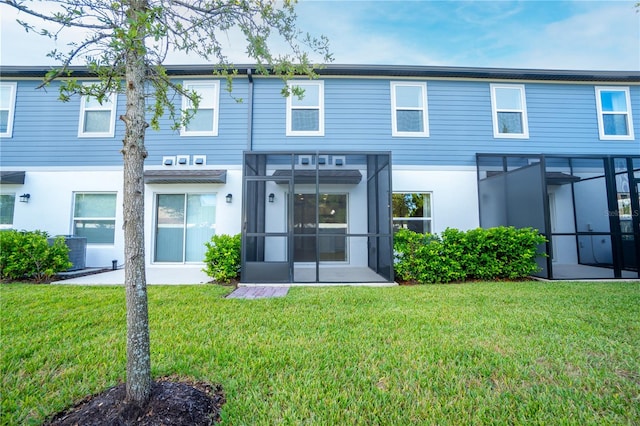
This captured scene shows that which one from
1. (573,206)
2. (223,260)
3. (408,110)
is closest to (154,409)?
(223,260)

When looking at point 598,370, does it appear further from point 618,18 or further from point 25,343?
point 618,18

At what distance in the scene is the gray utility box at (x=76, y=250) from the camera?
7113 millimetres

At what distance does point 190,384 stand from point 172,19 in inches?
120

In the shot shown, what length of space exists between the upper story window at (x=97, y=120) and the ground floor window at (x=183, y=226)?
8.89 feet

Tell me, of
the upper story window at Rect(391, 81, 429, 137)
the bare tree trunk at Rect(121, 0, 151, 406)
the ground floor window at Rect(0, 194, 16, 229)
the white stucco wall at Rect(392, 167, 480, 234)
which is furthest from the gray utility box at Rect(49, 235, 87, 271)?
the upper story window at Rect(391, 81, 429, 137)

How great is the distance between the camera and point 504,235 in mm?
6543

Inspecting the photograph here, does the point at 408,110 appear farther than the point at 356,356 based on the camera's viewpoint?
Yes

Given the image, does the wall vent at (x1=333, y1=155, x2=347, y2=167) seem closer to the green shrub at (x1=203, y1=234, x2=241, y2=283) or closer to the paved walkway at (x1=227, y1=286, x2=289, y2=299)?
the green shrub at (x1=203, y1=234, x2=241, y2=283)

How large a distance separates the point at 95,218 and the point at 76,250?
1.25m

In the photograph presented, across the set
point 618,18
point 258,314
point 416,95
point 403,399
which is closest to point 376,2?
point 416,95

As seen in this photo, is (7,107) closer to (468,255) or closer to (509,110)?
(468,255)

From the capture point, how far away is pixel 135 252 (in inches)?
73.1

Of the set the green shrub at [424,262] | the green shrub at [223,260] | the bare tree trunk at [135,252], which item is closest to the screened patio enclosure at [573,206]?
the green shrub at [424,262]

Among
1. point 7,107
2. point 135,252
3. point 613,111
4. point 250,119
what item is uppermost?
point 7,107
